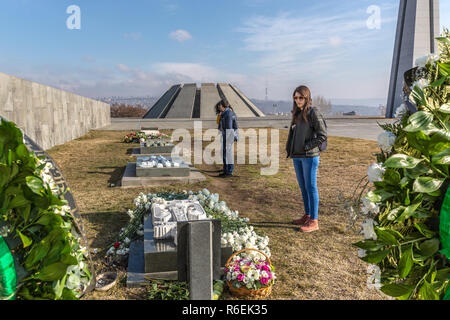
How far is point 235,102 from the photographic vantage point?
4275 cm

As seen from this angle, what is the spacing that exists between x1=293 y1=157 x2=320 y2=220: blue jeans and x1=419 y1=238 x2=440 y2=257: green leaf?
2.97m

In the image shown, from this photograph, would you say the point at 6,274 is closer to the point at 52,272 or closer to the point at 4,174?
the point at 52,272

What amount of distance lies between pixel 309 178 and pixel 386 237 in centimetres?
305

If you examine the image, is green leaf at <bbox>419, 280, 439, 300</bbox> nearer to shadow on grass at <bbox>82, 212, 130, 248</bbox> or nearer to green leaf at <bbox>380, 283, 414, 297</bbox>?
green leaf at <bbox>380, 283, 414, 297</bbox>

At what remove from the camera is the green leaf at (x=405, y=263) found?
1197 millimetres

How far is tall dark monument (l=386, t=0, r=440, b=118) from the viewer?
28812mm

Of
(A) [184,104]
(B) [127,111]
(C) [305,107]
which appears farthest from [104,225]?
(B) [127,111]

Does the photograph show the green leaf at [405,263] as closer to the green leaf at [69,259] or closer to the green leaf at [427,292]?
the green leaf at [427,292]

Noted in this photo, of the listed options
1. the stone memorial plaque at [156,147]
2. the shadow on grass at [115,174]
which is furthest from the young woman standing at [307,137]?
the stone memorial plaque at [156,147]

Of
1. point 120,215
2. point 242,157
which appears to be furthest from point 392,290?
point 242,157

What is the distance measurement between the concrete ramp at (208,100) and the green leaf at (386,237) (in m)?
36.3
